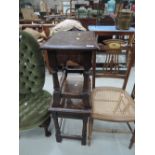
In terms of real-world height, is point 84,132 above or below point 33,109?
below

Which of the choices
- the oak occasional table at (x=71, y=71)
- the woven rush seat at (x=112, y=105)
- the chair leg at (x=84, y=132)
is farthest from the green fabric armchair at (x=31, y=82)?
the woven rush seat at (x=112, y=105)

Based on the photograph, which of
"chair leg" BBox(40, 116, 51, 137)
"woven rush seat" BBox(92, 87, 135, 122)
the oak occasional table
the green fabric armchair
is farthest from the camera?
"chair leg" BBox(40, 116, 51, 137)

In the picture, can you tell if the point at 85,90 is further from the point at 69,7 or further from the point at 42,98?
the point at 69,7

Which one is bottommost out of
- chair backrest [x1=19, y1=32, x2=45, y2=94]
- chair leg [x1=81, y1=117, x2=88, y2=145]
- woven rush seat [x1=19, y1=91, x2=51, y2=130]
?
chair leg [x1=81, y1=117, x2=88, y2=145]

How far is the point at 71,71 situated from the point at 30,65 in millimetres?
401

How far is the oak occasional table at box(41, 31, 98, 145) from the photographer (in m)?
1.19

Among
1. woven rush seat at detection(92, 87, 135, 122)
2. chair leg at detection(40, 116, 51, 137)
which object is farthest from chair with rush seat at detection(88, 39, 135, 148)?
chair leg at detection(40, 116, 51, 137)

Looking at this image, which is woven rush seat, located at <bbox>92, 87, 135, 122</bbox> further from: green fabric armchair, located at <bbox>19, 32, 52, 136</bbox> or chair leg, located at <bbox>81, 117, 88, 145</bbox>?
green fabric armchair, located at <bbox>19, 32, 52, 136</bbox>

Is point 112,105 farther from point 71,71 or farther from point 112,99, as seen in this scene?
point 71,71

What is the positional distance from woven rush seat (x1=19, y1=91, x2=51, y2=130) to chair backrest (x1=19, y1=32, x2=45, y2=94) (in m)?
0.10

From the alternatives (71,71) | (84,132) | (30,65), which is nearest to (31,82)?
(30,65)

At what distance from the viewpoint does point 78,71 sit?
65.6 inches

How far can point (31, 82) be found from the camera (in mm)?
1576

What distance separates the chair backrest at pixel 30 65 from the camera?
146 cm
